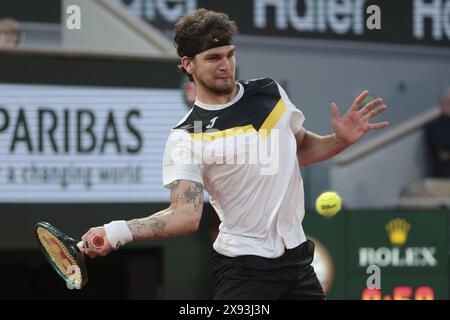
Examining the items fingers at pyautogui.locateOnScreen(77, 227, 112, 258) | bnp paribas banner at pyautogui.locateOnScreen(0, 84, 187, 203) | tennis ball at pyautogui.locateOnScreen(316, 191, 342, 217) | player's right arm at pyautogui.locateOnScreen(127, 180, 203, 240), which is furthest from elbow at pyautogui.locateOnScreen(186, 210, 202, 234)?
bnp paribas banner at pyautogui.locateOnScreen(0, 84, 187, 203)

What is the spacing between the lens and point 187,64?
5180mm

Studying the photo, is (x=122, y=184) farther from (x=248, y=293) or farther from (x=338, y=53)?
(x=338, y=53)

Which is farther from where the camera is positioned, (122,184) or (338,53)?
(338,53)

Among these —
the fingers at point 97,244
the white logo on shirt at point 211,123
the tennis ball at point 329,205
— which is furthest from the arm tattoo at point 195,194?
the tennis ball at point 329,205

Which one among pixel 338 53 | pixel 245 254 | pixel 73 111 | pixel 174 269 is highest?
pixel 338 53

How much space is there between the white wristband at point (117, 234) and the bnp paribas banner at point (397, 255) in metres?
4.44

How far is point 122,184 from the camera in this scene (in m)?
8.61

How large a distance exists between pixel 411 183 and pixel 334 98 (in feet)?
5.73

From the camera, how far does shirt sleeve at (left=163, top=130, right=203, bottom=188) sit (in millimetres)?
4867

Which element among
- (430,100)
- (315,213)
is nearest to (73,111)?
(315,213)

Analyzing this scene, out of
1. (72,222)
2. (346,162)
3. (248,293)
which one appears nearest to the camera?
(248,293)

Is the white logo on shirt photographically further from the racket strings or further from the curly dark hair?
the racket strings

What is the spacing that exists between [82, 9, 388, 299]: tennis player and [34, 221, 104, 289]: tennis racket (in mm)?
397

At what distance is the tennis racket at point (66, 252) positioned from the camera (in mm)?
4707
